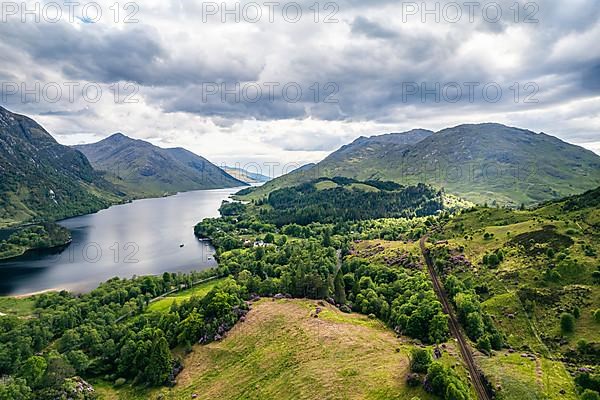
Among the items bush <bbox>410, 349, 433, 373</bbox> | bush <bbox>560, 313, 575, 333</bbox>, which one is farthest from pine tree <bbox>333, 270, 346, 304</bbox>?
bush <bbox>560, 313, 575, 333</bbox>

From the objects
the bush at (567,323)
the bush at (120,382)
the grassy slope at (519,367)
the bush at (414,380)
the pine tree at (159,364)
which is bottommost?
the bush at (120,382)

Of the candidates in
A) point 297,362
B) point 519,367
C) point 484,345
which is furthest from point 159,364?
point 519,367

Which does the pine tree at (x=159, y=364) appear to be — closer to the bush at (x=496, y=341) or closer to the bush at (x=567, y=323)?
the bush at (x=496, y=341)

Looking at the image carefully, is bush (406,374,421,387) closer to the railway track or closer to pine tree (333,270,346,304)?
the railway track

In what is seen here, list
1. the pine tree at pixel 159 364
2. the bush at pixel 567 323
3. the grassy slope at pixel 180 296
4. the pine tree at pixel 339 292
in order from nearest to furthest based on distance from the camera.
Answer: the bush at pixel 567 323 → the pine tree at pixel 159 364 → the pine tree at pixel 339 292 → the grassy slope at pixel 180 296

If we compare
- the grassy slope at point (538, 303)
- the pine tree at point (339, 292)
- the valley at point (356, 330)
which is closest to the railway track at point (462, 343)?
the valley at point (356, 330)

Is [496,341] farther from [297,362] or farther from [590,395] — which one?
[297,362]
